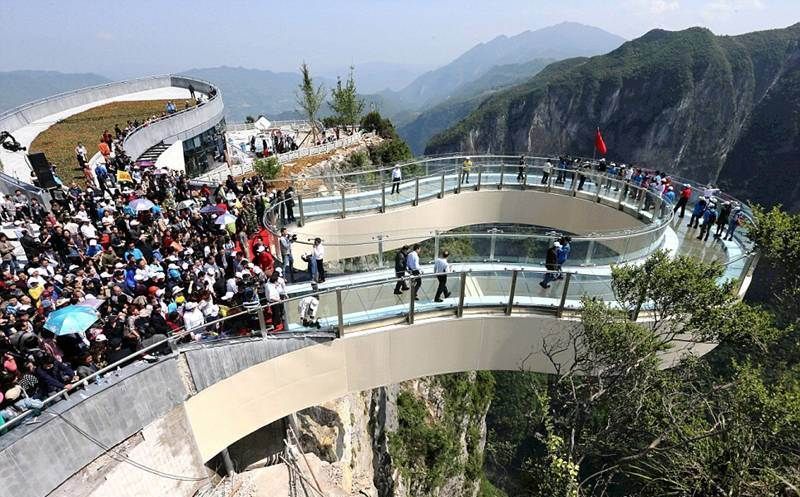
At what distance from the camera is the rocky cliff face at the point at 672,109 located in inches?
3511

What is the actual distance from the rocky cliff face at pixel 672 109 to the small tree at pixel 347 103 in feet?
280

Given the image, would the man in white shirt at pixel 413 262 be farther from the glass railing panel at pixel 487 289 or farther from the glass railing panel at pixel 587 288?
the glass railing panel at pixel 587 288

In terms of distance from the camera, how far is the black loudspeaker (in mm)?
12883

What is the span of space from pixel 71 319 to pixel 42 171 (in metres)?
9.55

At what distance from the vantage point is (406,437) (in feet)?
62.6

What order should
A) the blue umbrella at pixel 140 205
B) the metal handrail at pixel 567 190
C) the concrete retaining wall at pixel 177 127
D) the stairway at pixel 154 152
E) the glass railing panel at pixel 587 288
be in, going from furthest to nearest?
the stairway at pixel 154 152 → the concrete retaining wall at pixel 177 127 → the blue umbrella at pixel 140 205 → the metal handrail at pixel 567 190 → the glass railing panel at pixel 587 288

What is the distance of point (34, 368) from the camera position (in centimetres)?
645

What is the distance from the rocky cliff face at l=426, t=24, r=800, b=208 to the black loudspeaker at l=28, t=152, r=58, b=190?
106 meters

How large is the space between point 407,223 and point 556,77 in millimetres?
137475

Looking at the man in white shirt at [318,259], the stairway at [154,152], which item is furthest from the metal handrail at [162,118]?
the man in white shirt at [318,259]

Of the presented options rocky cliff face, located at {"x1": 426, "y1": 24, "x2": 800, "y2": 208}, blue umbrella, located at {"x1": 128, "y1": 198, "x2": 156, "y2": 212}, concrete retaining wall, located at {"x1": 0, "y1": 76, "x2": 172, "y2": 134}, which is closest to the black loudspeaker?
blue umbrella, located at {"x1": 128, "y1": 198, "x2": 156, "y2": 212}

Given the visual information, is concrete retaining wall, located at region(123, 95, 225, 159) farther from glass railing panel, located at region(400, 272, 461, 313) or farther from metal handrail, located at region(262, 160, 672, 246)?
glass railing panel, located at region(400, 272, 461, 313)

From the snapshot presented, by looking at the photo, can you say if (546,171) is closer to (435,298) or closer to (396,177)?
(396,177)

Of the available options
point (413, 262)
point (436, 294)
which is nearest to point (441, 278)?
point (436, 294)
